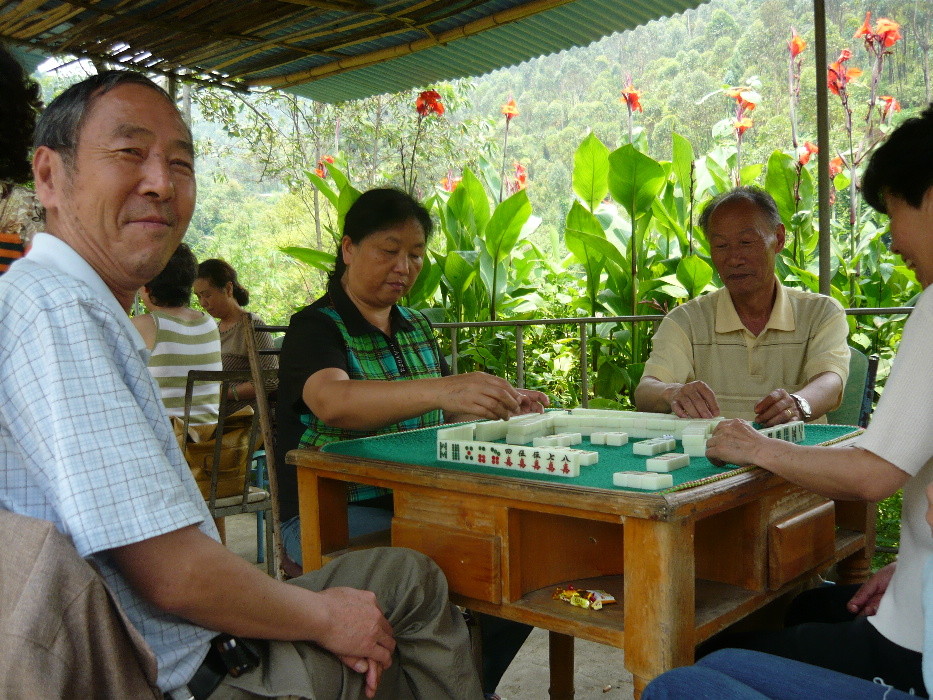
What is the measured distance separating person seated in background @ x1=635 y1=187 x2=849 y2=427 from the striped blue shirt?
1998 millimetres

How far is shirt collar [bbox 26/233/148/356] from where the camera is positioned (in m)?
1.26

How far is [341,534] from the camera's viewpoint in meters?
2.08

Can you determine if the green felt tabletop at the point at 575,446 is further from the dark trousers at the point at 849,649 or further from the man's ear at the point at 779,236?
the man's ear at the point at 779,236

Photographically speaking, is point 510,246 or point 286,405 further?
point 510,246

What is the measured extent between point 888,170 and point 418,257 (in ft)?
4.77

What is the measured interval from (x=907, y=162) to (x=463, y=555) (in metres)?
Answer: 1.16

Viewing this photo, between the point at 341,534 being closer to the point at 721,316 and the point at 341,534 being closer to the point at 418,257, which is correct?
the point at 418,257

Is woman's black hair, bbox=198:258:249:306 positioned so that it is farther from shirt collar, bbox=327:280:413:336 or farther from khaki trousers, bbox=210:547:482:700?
khaki trousers, bbox=210:547:482:700

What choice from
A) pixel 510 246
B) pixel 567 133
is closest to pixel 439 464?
pixel 510 246

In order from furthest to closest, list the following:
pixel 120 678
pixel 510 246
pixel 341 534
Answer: pixel 510 246 < pixel 341 534 < pixel 120 678

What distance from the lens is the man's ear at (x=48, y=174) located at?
1.33m

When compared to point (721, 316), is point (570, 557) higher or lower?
lower

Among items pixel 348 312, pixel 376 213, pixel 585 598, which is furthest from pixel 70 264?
pixel 376 213

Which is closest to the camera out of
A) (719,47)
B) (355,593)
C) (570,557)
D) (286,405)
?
(355,593)
